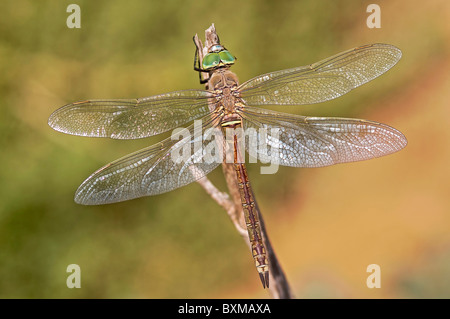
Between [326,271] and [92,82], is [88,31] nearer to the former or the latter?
[92,82]

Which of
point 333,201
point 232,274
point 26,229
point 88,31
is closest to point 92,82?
point 88,31

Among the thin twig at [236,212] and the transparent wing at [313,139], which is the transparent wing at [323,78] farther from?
the thin twig at [236,212]

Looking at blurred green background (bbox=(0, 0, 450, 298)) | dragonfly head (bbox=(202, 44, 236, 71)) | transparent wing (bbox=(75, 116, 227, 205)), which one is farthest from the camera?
blurred green background (bbox=(0, 0, 450, 298))

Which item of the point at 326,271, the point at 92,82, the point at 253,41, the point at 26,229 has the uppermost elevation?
the point at 253,41

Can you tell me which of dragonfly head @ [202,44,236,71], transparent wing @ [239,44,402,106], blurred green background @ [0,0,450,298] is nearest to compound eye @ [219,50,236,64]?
dragonfly head @ [202,44,236,71]

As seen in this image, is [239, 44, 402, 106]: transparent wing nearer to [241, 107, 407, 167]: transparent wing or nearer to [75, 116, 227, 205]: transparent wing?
[241, 107, 407, 167]: transparent wing
